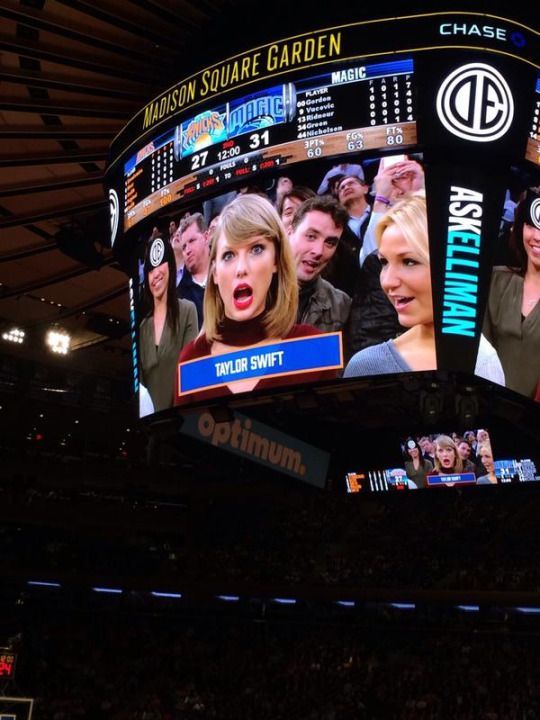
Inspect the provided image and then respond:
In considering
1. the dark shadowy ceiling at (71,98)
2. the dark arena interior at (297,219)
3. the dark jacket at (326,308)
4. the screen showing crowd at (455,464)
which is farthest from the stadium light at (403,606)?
the dark jacket at (326,308)

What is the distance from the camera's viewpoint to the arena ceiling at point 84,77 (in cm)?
918

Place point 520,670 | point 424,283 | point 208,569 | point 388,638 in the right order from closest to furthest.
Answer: point 424,283 → point 520,670 → point 388,638 → point 208,569

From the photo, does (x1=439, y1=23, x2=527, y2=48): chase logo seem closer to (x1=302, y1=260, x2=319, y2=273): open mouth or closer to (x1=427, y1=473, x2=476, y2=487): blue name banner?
(x1=302, y1=260, x2=319, y2=273): open mouth

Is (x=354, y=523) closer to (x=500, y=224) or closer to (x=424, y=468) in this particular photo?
(x=424, y=468)

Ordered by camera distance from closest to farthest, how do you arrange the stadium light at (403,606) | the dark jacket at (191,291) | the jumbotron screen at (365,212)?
1. the jumbotron screen at (365,212)
2. the dark jacket at (191,291)
3. the stadium light at (403,606)

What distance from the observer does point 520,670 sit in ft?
61.0

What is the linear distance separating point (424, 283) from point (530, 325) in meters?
1.09

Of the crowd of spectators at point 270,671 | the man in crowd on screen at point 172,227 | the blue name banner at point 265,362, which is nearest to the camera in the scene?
the blue name banner at point 265,362

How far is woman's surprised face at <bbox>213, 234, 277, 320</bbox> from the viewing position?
8.37 meters

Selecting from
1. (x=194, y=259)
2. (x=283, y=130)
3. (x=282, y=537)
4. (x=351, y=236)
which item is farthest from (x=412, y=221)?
(x=282, y=537)

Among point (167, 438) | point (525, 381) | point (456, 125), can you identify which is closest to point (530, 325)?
point (525, 381)

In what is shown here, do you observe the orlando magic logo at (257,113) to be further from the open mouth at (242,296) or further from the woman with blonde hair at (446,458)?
the woman with blonde hair at (446,458)

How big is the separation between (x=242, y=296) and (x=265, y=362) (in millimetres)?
698

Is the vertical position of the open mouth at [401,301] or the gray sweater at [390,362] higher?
the open mouth at [401,301]
